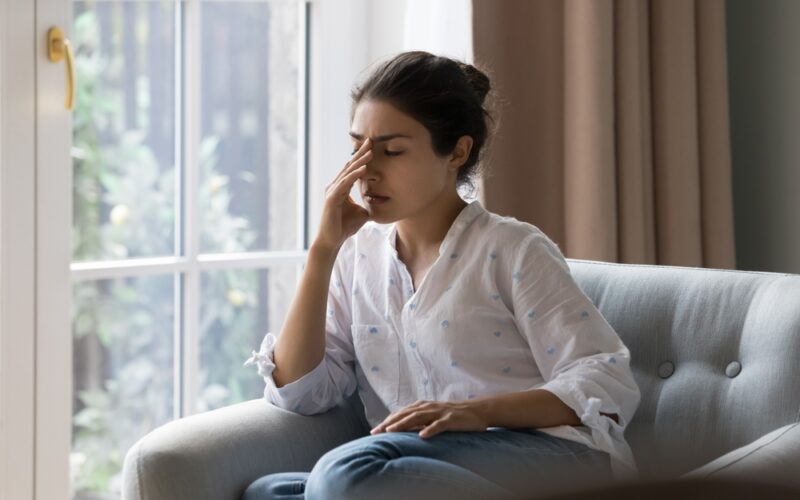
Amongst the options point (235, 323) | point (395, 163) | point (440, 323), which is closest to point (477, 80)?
point (395, 163)

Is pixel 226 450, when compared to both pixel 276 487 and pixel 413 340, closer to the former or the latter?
pixel 276 487

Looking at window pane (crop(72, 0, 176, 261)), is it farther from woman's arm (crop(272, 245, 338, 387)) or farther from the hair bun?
the hair bun

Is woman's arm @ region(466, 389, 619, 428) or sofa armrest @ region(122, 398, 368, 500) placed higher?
woman's arm @ region(466, 389, 619, 428)

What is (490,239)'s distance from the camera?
5.32ft

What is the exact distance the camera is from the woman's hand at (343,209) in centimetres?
161

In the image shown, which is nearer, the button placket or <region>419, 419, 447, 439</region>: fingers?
<region>419, 419, 447, 439</region>: fingers

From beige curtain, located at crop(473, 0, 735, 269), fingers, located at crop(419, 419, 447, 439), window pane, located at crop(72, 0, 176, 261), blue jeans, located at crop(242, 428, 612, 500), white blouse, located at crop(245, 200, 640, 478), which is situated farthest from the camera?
beige curtain, located at crop(473, 0, 735, 269)

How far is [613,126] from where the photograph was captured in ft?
7.72

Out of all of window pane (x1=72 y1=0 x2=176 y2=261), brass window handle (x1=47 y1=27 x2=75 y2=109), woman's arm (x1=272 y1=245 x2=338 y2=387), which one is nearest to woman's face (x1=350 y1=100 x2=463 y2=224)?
woman's arm (x1=272 y1=245 x2=338 y2=387)

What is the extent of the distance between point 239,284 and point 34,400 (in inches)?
24.7

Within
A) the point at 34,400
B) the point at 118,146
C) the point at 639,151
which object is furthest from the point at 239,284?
the point at 639,151

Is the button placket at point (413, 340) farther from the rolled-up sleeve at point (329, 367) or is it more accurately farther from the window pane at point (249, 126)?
the window pane at point (249, 126)

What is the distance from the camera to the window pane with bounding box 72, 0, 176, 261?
2.18 m

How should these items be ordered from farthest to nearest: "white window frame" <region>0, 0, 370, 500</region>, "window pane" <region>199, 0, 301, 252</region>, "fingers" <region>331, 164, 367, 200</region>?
"window pane" <region>199, 0, 301, 252</region> < "white window frame" <region>0, 0, 370, 500</region> < "fingers" <region>331, 164, 367, 200</region>
